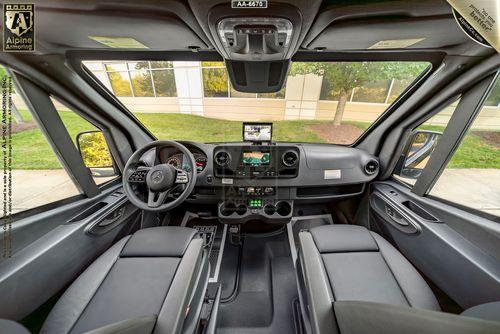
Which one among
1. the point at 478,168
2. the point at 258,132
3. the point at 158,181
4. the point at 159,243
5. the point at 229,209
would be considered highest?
the point at 258,132

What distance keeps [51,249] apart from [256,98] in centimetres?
222

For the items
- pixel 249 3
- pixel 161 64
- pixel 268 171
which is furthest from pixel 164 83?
pixel 249 3

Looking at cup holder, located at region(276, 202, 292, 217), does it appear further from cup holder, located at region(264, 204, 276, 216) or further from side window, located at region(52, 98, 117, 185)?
side window, located at region(52, 98, 117, 185)

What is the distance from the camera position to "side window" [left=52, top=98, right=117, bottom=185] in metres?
1.74

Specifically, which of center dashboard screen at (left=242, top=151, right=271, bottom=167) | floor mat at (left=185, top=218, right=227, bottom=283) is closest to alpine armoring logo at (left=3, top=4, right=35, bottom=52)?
center dashboard screen at (left=242, top=151, right=271, bottom=167)

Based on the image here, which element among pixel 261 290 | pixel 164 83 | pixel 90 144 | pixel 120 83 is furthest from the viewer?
pixel 164 83

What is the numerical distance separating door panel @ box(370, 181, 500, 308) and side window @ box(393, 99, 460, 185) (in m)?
0.32

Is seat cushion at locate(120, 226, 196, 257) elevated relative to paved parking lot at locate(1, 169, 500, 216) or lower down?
lower down

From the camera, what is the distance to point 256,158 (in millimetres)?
2330

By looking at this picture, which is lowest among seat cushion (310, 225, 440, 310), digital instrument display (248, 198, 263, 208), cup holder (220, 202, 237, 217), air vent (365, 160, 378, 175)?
cup holder (220, 202, 237, 217)

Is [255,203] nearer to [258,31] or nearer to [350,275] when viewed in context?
[350,275]

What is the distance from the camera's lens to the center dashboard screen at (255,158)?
2.32 meters

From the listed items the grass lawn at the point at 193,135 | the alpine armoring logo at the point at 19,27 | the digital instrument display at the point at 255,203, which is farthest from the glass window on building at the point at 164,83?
the digital instrument display at the point at 255,203

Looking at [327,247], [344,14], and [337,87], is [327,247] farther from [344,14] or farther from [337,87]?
[337,87]
